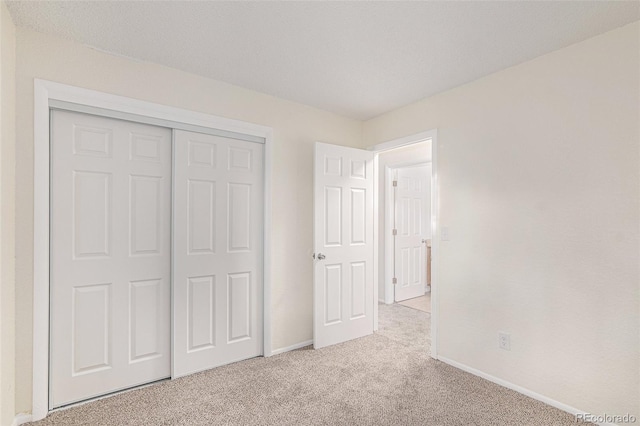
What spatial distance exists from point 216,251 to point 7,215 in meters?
1.29

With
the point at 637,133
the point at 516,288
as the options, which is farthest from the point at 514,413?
the point at 637,133

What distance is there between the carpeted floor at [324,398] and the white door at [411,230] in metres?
2.06

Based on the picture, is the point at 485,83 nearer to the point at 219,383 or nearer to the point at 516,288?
the point at 516,288

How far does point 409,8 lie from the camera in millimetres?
1717

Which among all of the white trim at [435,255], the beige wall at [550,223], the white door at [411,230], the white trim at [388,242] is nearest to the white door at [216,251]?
the white trim at [435,255]

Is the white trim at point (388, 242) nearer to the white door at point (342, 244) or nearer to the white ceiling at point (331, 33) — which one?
the white door at point (342, 244)

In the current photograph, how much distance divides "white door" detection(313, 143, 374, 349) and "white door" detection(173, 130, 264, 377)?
0.57m

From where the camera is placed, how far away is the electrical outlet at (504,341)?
7.70 feet

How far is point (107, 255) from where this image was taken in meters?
2.21

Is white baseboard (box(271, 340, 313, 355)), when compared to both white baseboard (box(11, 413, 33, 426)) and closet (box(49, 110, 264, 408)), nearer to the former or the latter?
closet (box(49, 110, 264, 408))

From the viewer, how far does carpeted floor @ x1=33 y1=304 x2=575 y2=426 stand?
196 centimetres

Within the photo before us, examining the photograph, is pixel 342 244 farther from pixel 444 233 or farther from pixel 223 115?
pixel 223 115

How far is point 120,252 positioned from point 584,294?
3.12m

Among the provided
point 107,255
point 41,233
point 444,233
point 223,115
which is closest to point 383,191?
→ point 444,233
